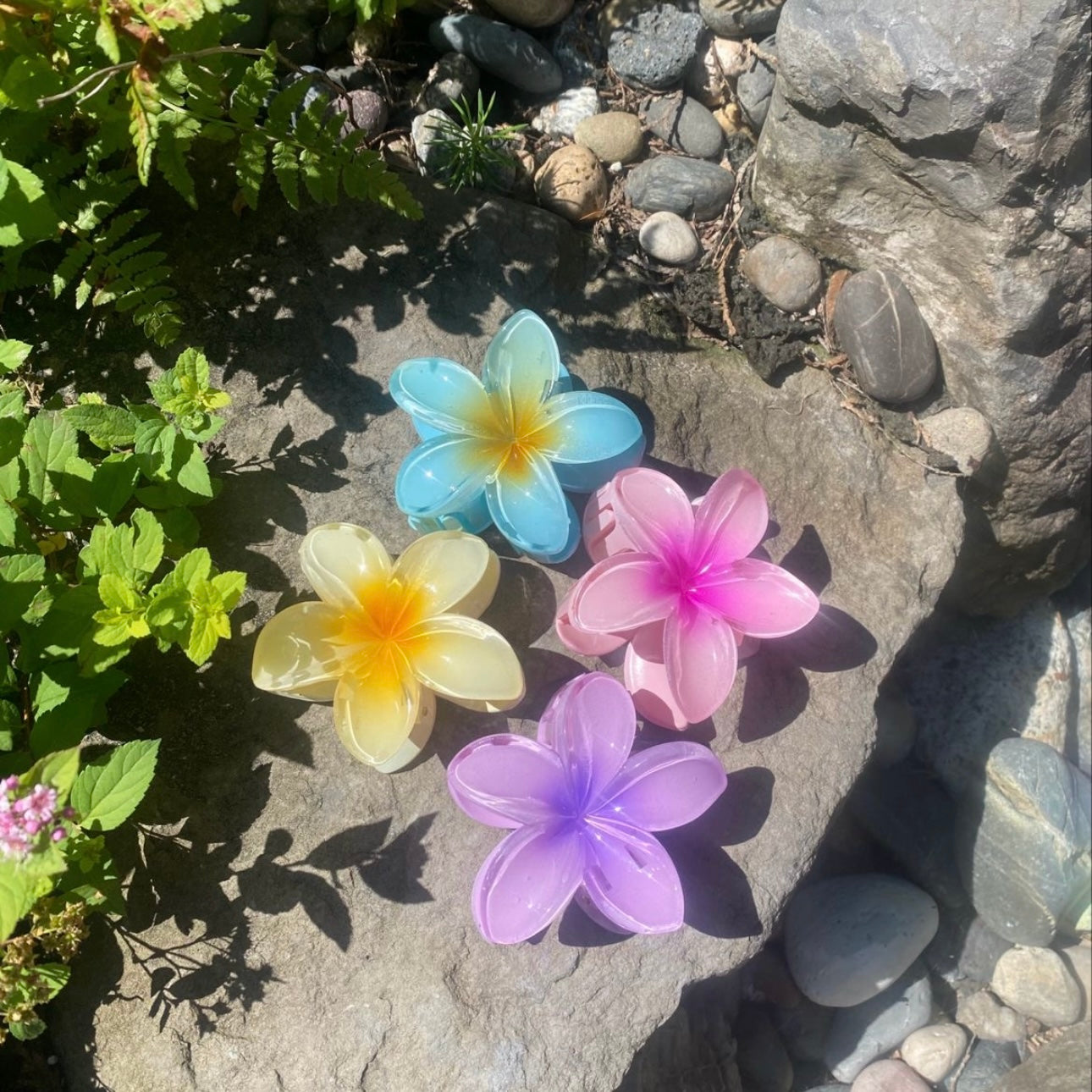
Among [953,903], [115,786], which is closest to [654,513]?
[115,786]

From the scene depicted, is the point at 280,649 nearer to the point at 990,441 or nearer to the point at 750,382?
the point at 750,382

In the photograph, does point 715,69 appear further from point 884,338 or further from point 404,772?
point 404,772

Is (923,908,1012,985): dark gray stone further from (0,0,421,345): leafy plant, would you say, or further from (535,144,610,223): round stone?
(0,0,421,345): leafy plant

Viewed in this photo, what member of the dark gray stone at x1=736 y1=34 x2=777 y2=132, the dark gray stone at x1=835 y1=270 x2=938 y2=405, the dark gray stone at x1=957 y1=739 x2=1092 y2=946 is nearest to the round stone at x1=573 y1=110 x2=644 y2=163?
the dark gray stone at x1=736 y1=34 x2=777 y2=132

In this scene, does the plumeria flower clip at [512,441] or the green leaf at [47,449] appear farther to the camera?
the plumeria flower clip at [512,441]

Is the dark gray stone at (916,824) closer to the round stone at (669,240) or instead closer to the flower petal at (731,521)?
the flower petal at (731,521)

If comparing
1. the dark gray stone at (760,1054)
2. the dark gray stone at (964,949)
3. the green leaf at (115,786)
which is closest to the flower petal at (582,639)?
the green leaf at (115,786)

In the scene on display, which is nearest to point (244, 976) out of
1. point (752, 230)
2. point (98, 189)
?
point (98, 189)
